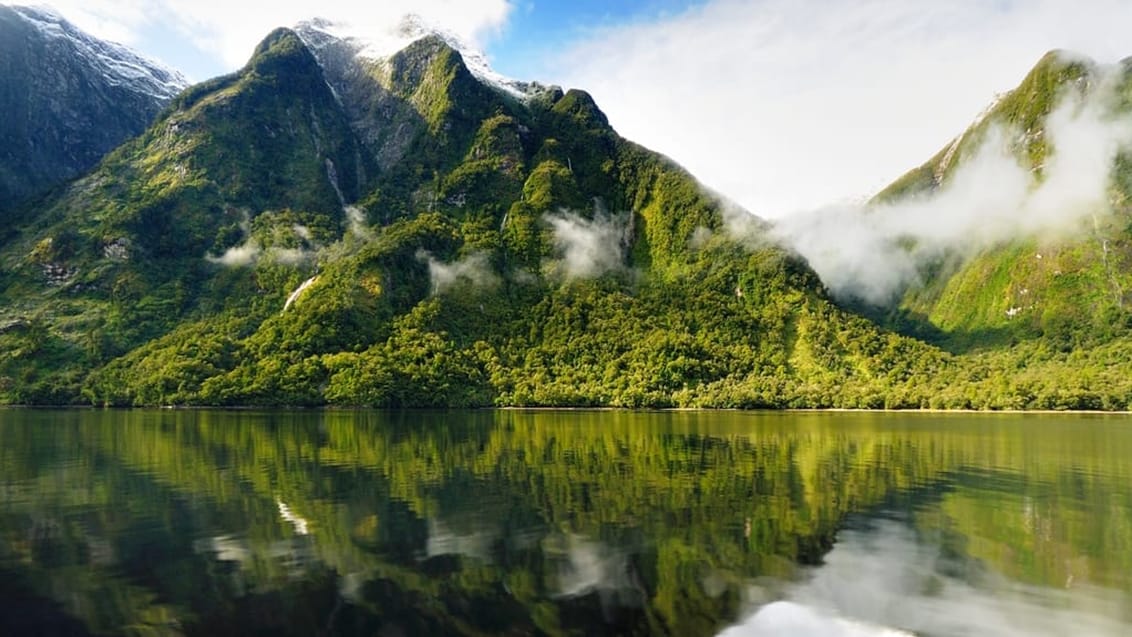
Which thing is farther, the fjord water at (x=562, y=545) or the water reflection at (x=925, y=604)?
the fjord water at (x=562, y=545)

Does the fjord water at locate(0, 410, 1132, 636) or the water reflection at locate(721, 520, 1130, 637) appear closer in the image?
the water reflection at locate(721, 520, 1130, 637)

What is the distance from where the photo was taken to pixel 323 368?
197 meters

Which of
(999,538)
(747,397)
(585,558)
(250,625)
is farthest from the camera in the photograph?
(747,397)

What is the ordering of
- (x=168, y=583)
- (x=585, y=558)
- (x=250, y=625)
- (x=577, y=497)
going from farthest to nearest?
(x=577, y=497) → (x=585, y=558) → (x=168, y=583) → (x=250, y=625)

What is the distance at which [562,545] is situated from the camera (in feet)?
104

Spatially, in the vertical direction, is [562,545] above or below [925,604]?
above

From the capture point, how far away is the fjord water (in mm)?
23125

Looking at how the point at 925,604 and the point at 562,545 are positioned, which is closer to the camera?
the point at 925,604

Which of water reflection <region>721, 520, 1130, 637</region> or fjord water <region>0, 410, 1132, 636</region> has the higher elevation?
fjord water <region>0, 410, 1132, 636</region>

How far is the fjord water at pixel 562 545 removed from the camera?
23.1 meters

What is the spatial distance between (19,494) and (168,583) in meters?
25.7

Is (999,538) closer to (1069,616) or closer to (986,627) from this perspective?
(1069,616)

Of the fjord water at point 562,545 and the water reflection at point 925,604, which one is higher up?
the fjord water at point 562,545

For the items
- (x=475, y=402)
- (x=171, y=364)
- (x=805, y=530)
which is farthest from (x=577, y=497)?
(x=171, y=364)
